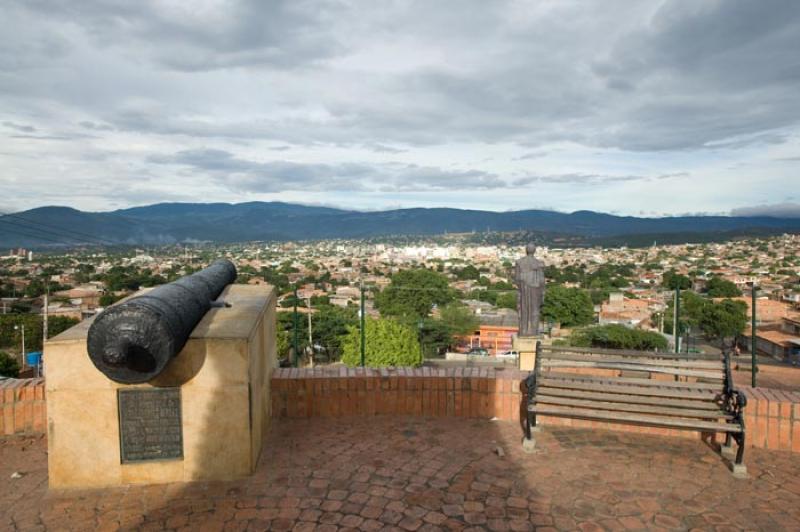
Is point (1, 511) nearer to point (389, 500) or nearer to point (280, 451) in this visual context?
point (280, 451)

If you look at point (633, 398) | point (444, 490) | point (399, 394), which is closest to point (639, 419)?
point (633, 398)

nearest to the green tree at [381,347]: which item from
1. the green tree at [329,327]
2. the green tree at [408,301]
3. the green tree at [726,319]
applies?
the green tree at [329,327]

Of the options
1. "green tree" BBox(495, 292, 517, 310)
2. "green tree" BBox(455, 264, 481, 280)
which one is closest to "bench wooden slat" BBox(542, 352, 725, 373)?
"green tree" BBox(495, 292, 517, 310)

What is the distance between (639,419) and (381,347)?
13.6m

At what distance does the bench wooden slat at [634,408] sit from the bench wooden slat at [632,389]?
0.32ft

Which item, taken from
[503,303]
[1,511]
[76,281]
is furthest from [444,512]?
[76,281]

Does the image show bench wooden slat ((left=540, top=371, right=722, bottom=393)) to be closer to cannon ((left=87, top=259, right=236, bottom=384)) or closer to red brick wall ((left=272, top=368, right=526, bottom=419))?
red brick wall ((left=272, top=368, right=526, bottom=419))

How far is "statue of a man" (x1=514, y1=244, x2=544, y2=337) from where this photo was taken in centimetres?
709

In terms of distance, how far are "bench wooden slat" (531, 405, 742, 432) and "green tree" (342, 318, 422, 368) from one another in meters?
12.7

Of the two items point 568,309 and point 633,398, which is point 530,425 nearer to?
point 633,398

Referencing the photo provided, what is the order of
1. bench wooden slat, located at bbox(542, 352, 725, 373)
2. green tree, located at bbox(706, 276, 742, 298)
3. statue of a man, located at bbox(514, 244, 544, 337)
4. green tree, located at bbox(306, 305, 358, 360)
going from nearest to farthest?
bench wooden slat, located at bbox(542, 352, 725, 373), statue of a man, located at bbox(514, 244, 544, 337), green tree, located at bbox(306, 305, 358, 360), green tree, located at bbox(706, 276, 742, 298)

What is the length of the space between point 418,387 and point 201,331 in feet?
6.57

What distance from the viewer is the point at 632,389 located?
13.5 feet

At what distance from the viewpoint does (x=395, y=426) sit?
4.52m
